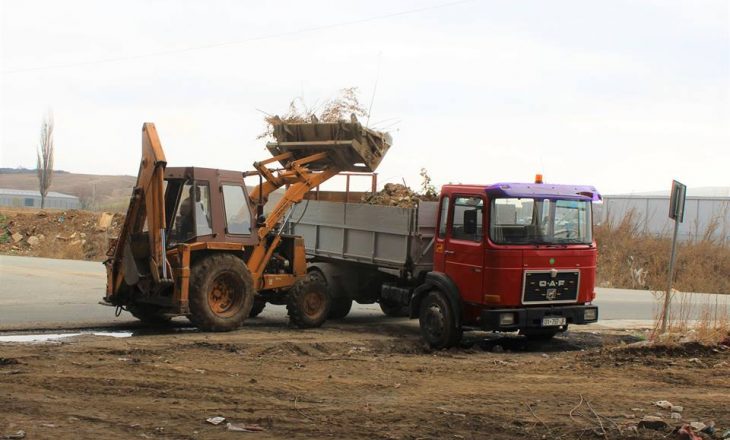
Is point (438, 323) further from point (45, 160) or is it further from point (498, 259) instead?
point (45, 160)

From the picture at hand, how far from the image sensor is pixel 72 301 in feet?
57.6

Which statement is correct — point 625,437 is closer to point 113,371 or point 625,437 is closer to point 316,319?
point 113,371

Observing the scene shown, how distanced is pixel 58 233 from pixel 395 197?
28.0 meters

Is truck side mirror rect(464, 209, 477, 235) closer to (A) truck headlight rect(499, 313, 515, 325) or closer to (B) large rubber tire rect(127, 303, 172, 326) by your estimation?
(A) truck headlight rect(499, 313, 515, 325)

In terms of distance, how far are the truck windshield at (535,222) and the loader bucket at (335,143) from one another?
3480 mm

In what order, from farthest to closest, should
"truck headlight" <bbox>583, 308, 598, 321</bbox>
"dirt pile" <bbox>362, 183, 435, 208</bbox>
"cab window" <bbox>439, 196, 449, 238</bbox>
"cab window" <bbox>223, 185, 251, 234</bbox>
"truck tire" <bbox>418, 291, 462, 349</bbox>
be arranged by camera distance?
"dirt pile" <bbox>362, 183, 435, 208</bbox>
"cab window" <bbox>223, 185, 251, 234</bbox>
"cab window" <bbox>439, 196, 449, 238</bbox>
"truck headlight" <bbox>583, 308, 598, 321</bbox>
"truck tire" <bbox>418, 291, 462, 349</bbox>

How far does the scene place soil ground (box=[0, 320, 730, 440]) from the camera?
7.29 meters

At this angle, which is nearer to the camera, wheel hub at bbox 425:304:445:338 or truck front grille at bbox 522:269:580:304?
truck front grille at bbox 522:269:580:304

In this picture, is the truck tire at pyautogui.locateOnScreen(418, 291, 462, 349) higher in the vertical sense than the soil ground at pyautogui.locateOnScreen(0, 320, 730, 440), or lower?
higher

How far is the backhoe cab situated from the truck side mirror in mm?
3098

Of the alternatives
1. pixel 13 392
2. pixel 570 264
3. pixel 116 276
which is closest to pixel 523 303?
pixel 570 264

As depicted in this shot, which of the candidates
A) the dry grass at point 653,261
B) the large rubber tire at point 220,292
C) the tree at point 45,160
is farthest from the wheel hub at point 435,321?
the tree at point 45,160

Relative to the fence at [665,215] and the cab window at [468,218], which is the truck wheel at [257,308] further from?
the fence at [665,215]

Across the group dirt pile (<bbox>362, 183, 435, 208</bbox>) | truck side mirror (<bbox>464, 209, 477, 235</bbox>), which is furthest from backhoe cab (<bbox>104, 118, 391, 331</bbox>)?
truck side mirror (<bbox>464, 209, 477, 235</bbox>)
